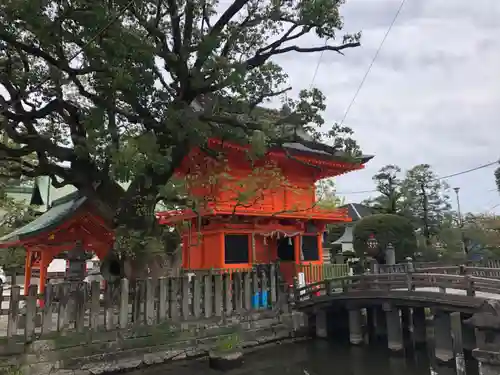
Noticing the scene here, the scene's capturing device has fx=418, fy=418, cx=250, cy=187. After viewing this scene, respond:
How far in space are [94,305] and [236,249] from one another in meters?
6.69

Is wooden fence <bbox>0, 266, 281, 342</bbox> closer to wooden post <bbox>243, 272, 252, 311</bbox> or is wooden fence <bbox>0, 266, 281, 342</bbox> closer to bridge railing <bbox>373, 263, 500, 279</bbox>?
wooden post <bbox>243, 272, 252, 311</bbox>

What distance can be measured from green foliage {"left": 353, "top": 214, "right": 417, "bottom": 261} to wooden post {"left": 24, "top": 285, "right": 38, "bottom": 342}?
1785 centimetres

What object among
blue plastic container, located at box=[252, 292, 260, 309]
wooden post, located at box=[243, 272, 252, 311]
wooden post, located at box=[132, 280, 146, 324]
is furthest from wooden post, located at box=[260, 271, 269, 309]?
wooden post, located at box=[132, 280, 146, 324]

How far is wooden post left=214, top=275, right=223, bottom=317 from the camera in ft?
42.1

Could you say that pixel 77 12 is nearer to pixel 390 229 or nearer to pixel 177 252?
pixel 177 252

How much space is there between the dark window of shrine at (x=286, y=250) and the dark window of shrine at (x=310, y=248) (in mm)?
523

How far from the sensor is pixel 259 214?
16.0m

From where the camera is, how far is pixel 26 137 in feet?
34.1

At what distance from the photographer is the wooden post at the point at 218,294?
12.8 metres

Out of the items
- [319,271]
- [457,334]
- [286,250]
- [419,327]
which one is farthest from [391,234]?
[457,334]

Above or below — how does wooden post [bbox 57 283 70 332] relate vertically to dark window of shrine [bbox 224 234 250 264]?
below

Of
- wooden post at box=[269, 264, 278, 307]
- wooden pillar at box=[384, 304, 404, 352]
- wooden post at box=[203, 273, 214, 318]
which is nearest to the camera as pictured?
wooden post at box=[203, 273, 214, 318]

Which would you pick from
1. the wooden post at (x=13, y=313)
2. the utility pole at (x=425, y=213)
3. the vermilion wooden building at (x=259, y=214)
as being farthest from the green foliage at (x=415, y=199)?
the wooden post at (x=13, y=313)

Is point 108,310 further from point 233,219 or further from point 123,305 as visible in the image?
point 233,219
